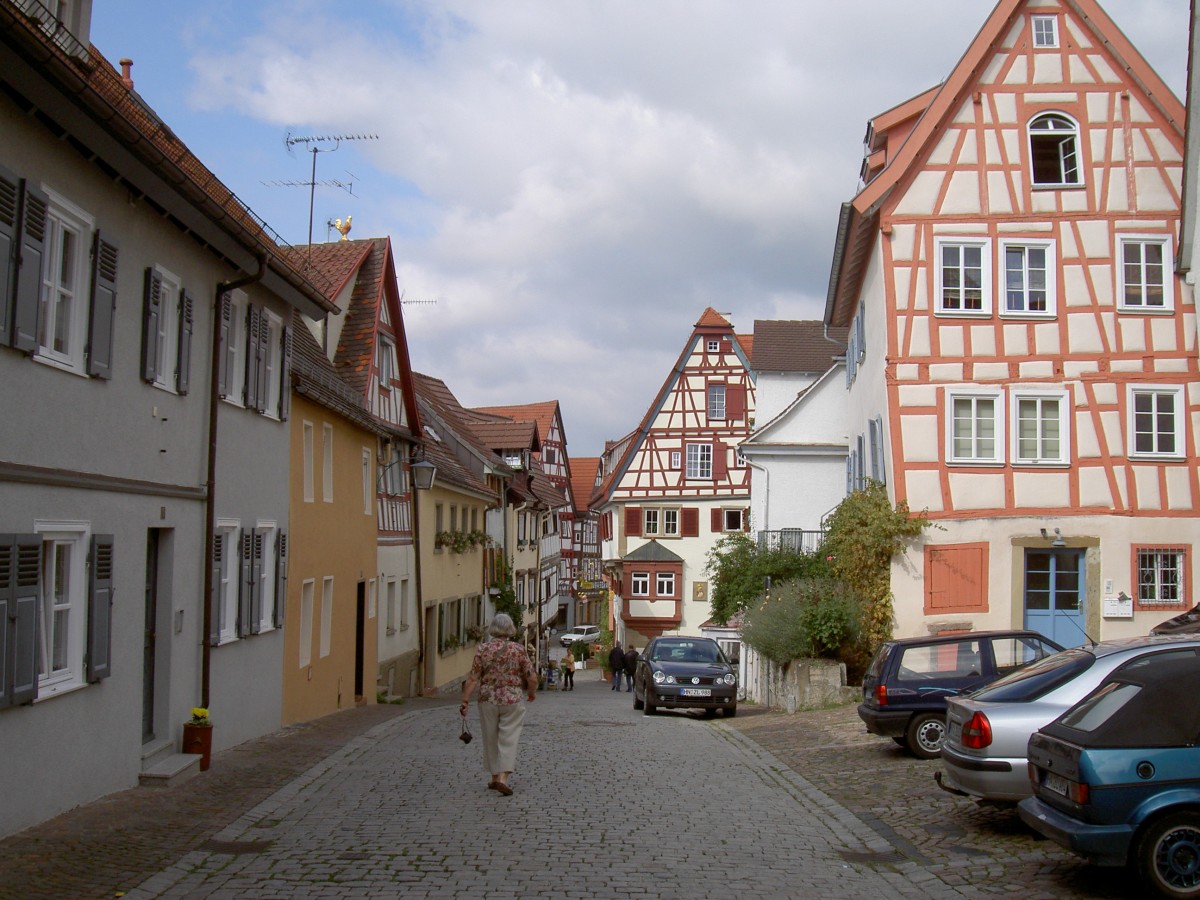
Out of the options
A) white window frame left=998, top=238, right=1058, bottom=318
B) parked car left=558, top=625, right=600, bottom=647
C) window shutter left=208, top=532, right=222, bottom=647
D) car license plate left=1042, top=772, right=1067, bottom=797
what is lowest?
parked car left=558, top=625, right=600, bottom=647

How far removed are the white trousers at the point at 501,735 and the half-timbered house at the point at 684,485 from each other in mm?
41904

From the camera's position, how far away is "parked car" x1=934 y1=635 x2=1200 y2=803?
9.88 m

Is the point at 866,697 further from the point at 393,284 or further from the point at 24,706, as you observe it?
the point at 393,284

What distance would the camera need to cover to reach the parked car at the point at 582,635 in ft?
232

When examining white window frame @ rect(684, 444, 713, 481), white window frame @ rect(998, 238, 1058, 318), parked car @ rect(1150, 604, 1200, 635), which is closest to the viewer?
parked car @ rect(1150, 604, 1200, 635)

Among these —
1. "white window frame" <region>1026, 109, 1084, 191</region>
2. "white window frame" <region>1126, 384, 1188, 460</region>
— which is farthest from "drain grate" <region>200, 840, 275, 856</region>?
"white window frame" <region>1026, 109, 1084, 191</region>

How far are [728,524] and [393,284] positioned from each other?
29.0 m

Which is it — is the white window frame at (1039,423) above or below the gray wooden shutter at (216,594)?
above

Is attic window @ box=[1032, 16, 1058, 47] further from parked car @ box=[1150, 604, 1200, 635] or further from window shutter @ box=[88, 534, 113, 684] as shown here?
window shutter @ box=[88, 534, 113, 684]

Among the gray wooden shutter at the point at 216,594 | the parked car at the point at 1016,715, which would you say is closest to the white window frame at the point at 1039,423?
the parked car at the point at 1016,715

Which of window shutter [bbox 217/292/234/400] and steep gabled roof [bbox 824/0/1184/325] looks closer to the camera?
window shutter [bbox 217/292/234/400]

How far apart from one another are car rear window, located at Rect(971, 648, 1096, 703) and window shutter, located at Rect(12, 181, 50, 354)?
316 inches

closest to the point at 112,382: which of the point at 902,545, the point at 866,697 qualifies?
the point at 866,697

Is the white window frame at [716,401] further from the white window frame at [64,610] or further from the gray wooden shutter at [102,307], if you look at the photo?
the white window frame at [64,610]
